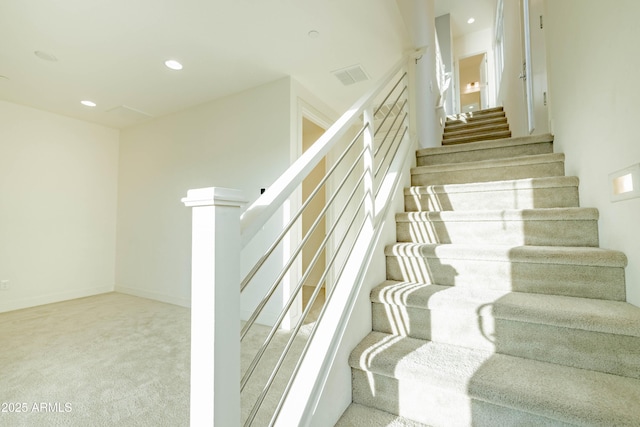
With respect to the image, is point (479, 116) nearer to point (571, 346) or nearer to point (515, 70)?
point (515, 70)

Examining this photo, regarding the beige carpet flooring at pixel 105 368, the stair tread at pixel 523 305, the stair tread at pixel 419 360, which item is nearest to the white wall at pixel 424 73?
the stair tread at pixel 523 305

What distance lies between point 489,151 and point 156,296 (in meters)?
4.13

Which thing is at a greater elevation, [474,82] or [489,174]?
[474,82]

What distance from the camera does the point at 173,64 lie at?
8.61 feet

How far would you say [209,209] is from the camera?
22.0 inches

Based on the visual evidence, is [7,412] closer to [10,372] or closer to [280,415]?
[10,372]

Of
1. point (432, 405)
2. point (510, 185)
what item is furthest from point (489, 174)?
point (432, 405)

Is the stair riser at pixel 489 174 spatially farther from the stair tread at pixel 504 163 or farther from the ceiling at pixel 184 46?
the ceiling at pixel 184 46

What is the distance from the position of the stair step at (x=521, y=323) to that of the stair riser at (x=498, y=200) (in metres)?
0.63

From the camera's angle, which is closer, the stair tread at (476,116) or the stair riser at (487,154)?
the stair riser at (487,154)

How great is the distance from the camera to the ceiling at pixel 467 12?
6180mm

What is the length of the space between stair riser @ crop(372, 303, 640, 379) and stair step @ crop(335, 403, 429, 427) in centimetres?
32

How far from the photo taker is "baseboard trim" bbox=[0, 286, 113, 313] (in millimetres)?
3316

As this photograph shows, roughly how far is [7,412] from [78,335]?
1.17 metres
